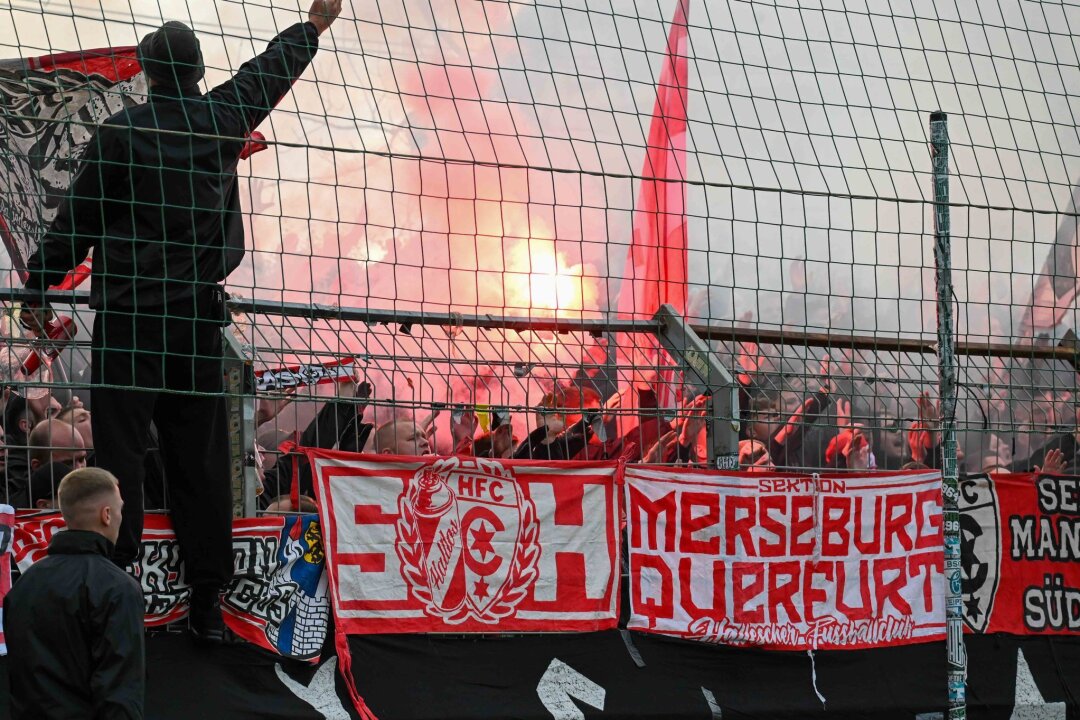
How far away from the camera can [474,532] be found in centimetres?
616

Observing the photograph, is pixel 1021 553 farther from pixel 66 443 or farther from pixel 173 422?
pixel 66 443

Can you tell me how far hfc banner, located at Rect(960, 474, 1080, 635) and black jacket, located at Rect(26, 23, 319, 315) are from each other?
3.98 metres

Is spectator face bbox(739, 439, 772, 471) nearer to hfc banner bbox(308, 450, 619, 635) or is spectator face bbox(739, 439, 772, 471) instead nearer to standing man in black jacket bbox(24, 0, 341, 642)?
hfc banner bbox(308, 450, 619, 635)

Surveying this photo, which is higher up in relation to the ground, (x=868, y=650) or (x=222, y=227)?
(x=222, y=227)

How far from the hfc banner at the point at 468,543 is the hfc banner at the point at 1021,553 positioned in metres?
1.98

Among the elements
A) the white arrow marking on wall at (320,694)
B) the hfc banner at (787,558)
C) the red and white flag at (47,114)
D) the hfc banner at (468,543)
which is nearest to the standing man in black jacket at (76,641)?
the white arrow marking on wall at (320,694)

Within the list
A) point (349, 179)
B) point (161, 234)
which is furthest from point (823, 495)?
point (349, 179)

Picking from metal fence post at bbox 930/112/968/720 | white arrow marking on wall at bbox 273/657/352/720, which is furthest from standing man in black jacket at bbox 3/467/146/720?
metal fence post at bbox 930/112/968/720

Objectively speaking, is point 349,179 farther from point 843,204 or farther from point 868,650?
point 868,650

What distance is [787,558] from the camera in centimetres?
665

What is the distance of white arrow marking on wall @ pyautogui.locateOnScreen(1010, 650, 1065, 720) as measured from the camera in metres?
6.91

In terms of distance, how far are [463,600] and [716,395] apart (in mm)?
1612

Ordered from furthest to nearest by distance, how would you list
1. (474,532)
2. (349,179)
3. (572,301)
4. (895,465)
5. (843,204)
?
(349,179) < (843,204) < (572,301) < (895,465) < (474,532)

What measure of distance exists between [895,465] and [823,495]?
4.36 meters
